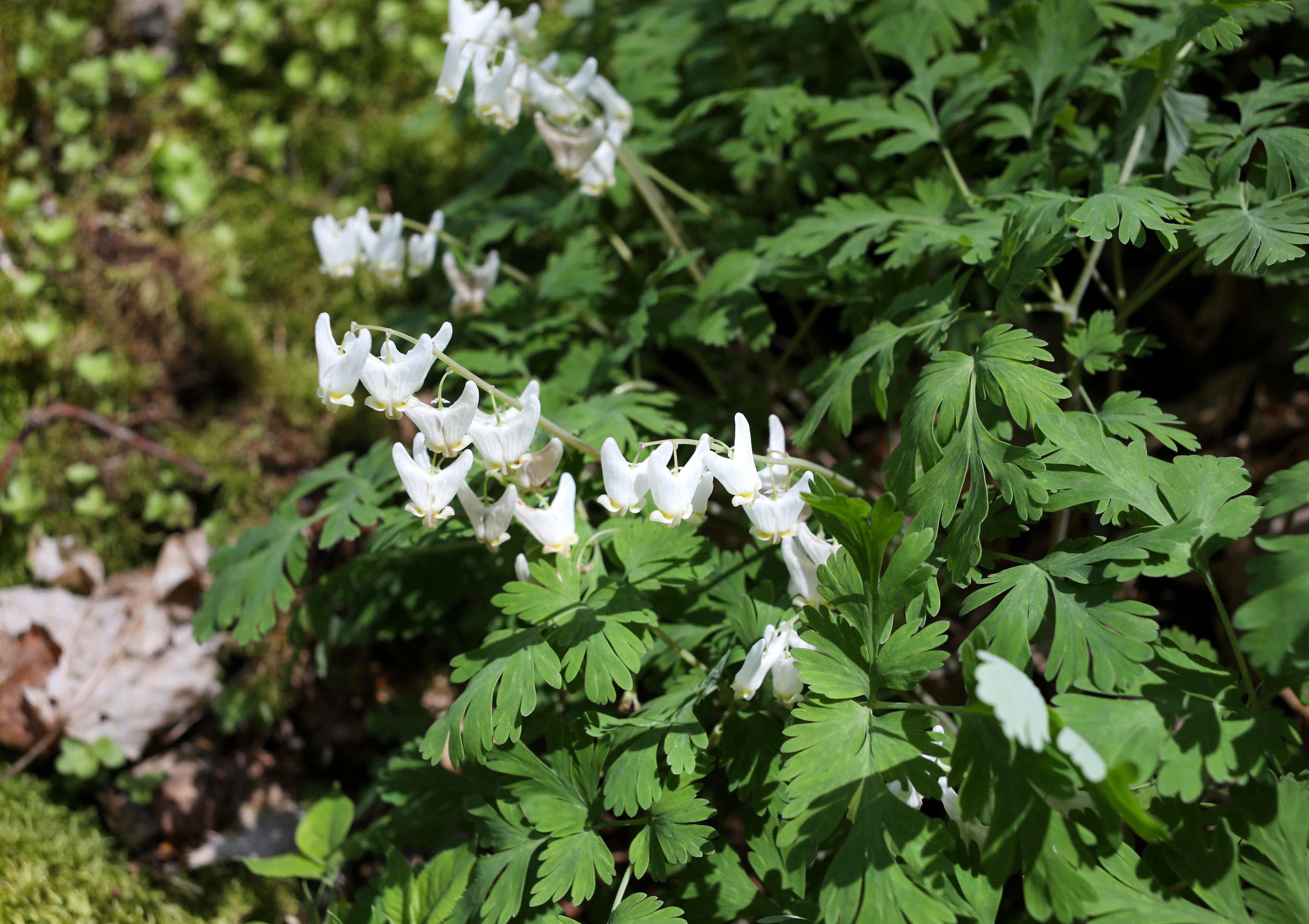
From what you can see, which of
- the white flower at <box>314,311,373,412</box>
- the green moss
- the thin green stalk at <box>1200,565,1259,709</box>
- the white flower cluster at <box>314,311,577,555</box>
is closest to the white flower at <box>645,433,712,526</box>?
the white flower cluster at <box>314,311,577,555</box>


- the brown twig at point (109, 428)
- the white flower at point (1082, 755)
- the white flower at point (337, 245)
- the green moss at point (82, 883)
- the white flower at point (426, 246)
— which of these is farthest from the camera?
the brown twig at point (109, 428)

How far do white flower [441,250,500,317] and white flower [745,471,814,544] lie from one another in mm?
1789

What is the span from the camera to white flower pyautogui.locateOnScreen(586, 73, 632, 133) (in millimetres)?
3084

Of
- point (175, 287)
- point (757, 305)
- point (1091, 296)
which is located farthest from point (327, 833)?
point (1091, 296)

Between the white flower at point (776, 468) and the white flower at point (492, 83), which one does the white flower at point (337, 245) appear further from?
the white flower at point (776, 468)

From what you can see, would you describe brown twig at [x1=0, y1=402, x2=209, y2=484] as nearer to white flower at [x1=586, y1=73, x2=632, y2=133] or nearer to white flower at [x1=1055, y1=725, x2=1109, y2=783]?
white flower at [x1=586, y1=73, x2=632, y2=133]

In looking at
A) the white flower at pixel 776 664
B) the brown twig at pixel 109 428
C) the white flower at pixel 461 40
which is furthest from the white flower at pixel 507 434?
the brown twig at pixel 109 428

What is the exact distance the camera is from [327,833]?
2.82 metres

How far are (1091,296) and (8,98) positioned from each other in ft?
19.0

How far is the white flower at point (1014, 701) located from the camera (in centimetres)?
135

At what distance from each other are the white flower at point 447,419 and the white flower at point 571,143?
51.6 inches

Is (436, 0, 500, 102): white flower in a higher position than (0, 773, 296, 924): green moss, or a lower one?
higher

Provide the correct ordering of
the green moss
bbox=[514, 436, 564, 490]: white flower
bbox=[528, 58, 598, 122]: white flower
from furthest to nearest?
bbox=[528, 58, 598, 122]: white flower → the green moss → bbox=[514, 436, 564, 490]: white flower

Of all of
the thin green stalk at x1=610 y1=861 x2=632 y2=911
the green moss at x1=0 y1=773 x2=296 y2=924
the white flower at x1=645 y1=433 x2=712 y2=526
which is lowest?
the green moss at x1=0 y1=773 x2=296 y2=924
